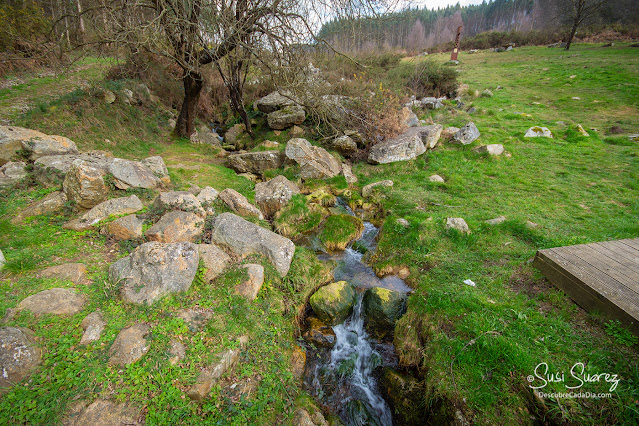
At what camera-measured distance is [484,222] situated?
587cm

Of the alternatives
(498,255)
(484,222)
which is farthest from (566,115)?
(498,255)

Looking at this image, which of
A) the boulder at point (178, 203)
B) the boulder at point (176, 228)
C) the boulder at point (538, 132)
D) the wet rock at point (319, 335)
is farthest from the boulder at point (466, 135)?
the boulder at point (176, 228)

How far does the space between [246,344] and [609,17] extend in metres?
42.0

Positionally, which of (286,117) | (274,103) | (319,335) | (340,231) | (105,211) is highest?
(274,103)

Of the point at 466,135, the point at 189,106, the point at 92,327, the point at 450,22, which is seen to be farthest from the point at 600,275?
the point at 450,22

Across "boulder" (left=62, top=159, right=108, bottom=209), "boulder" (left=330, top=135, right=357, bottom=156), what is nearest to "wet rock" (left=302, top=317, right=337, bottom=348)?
"boulder" (left=62, top=159, right=108, bottom=209)

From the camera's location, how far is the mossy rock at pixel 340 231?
6.27 metres

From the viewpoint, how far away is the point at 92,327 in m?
2.94

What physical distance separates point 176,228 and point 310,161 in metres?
5.24

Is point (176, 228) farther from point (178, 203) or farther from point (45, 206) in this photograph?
point (45, 206)

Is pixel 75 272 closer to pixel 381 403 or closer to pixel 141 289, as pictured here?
pixel 141 289

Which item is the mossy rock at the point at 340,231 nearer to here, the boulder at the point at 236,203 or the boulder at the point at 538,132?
the boulder at the point at 236,203

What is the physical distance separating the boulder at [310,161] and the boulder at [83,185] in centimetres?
518

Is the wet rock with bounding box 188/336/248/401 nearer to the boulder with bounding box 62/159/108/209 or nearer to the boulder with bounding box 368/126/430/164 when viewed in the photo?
the boulder with bounding box 62/159/108/209
